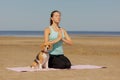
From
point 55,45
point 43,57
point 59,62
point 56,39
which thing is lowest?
point 59,62

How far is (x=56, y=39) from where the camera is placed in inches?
474

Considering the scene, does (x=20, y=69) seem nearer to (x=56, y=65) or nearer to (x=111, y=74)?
(x=56, y=65)

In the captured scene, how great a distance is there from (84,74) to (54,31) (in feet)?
5.83

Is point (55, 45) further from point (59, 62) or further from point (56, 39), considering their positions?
point (59, 62)

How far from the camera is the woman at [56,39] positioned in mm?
12133

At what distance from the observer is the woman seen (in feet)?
39.8

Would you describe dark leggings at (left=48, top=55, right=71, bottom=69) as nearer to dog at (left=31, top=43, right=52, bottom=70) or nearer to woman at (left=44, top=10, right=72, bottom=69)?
woman at (left=44, top=10, right=72, bottom=69)

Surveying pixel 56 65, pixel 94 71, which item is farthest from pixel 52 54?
pixel 94 71
